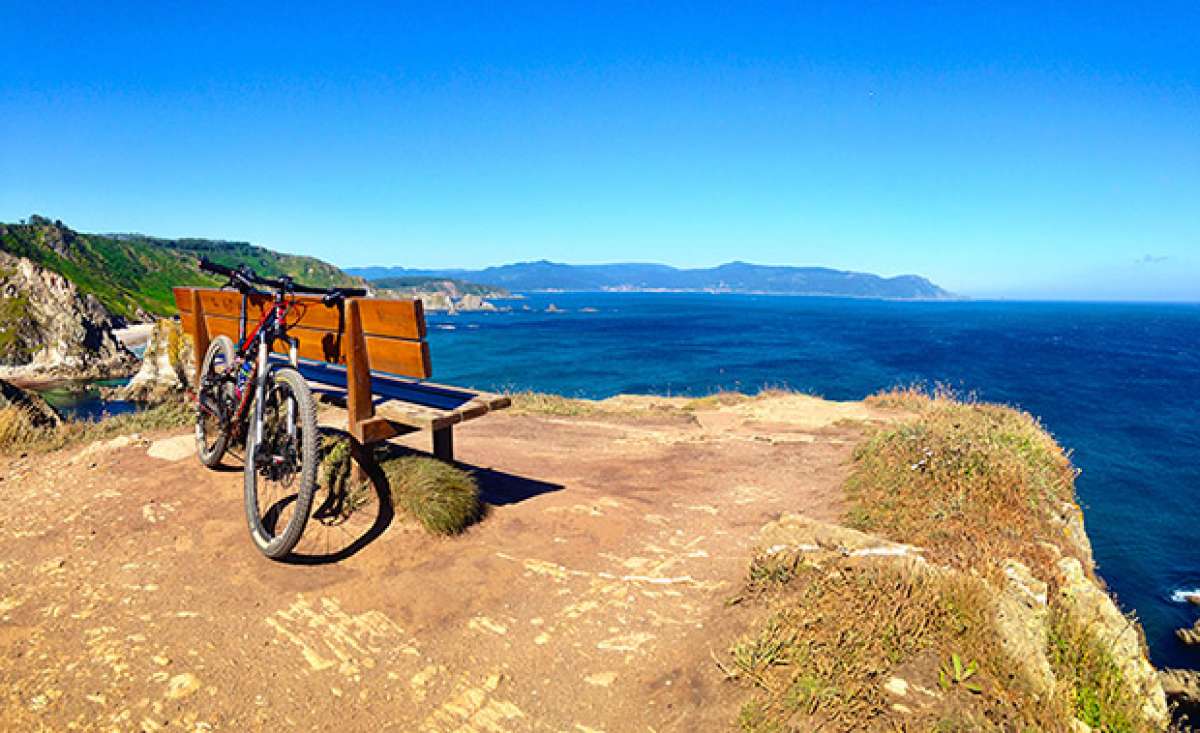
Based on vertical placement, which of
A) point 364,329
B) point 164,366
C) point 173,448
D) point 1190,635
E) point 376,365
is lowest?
point 164,366

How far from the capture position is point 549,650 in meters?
4.20

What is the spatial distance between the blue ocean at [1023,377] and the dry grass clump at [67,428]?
18806 mm

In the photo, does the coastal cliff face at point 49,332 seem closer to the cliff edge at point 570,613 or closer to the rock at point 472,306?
the cliff edge at point 570,613

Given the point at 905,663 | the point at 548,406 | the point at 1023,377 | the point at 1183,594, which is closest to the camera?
the point at 905,663

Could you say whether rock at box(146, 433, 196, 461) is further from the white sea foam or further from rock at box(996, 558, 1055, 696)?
the white sea foam

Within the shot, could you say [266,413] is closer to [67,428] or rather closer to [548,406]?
[67,428]

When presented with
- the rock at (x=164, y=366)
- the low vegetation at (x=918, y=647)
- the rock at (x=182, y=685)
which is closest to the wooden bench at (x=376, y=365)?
the rock at (x=182, y=685)

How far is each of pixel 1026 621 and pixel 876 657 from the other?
123 centimetres

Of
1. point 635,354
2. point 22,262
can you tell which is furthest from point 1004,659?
point 22,262

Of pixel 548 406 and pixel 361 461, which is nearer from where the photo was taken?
pixel 361 461

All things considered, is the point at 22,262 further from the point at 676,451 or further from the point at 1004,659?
the point at 1004,659

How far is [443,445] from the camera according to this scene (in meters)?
6.46

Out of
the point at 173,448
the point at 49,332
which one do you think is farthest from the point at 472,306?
the point at 173,448

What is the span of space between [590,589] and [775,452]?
681cm
